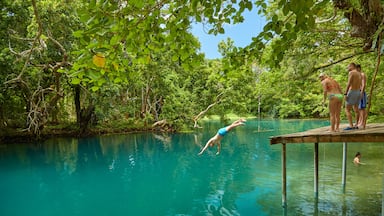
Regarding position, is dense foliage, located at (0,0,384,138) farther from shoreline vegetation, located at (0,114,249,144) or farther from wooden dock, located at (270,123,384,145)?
wooden dock, located at (270,123,384,145)

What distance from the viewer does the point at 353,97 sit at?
21.1 ft

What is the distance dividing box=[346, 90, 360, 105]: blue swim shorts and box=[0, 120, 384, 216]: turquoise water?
10.2ft

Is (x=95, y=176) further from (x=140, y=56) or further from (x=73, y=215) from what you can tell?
(x=140, y=56)

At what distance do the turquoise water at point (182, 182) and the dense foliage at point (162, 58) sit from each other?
316cm

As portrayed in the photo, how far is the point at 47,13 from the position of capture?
670 inches

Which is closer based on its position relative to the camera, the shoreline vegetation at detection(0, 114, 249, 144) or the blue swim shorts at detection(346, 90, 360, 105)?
the blue swim shorts at detection(346, 90, 360, 105)

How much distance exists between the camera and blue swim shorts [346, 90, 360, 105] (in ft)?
20.9

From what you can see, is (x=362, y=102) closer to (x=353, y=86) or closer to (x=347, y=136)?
(x=353, y=86)

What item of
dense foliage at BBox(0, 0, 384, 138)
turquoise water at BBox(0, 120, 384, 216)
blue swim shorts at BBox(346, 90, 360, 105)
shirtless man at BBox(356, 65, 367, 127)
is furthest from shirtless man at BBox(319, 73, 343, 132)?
turquoise water at BBox(0, 120, 384, 216)

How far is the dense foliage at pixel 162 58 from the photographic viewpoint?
8.41 ft

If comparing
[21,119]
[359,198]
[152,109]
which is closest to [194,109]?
[152,109]

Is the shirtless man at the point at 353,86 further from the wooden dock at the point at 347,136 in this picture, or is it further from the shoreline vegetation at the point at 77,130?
the shoreline vegetation at the point at 77,130

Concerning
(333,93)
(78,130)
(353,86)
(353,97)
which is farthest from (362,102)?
(78,130)

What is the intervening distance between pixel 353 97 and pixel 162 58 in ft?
76.0
